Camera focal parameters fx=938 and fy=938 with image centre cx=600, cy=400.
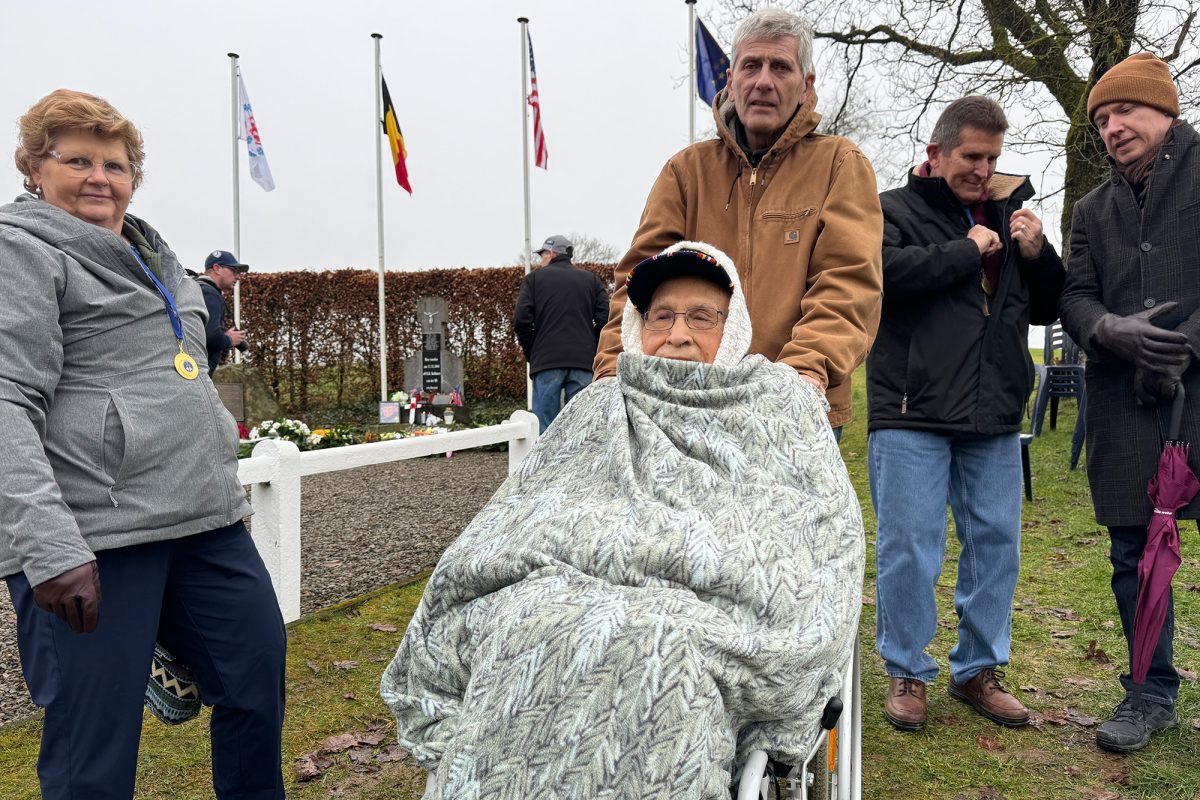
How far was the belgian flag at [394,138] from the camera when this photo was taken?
48.7 feet

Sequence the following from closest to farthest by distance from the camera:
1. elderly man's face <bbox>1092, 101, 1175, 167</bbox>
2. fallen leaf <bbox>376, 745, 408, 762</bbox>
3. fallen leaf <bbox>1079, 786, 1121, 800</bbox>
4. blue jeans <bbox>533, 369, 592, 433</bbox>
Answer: fallen leaf <bbox>1079, 786, 1121, 800</bbox> < elderly man's face <bbox>1092, 101, 1175, 167</bbox> < fallen leaf <bbox>376, 745, 408, 762</bbox> < blue jeans <bbox>533, 369, 592, 433</bbox>

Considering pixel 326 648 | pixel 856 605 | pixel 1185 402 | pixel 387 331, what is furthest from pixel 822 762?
pixel 387 331

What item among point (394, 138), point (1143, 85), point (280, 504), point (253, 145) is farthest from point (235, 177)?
point (1143, 85)

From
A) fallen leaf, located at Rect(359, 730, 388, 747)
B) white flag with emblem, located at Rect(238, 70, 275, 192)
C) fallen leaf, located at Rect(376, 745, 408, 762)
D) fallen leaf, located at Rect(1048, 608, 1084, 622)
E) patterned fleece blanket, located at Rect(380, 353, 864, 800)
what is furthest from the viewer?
white flag with emblem, located at Rect(238, 70, 275, 192)

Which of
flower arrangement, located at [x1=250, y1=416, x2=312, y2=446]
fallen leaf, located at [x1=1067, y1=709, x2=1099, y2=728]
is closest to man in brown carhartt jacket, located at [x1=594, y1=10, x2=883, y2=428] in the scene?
fallen leaf, located at [x1=1067, y1=709, x2=1099, y2=728]

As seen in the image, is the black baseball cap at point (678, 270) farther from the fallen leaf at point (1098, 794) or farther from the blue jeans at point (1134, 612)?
the fallen leaf at point (1098, 794)

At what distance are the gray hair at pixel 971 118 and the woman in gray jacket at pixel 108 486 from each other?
8.62ft

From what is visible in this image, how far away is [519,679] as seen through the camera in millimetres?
1649

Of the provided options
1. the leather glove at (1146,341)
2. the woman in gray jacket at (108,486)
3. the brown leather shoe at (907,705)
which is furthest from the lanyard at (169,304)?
the leather glove at (1146,341)

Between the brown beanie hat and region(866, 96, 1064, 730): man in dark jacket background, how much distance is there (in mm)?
385

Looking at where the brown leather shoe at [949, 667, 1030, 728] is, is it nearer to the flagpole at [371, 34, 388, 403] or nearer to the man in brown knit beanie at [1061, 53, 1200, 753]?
the man in brown knit beanie at [1061, 53, 1200, 753]

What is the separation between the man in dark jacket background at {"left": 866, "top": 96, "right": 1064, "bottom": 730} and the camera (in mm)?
3375

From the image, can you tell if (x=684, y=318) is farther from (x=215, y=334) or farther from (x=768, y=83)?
(x=215, y=334)

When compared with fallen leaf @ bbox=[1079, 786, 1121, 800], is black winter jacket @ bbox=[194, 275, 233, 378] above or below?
above
